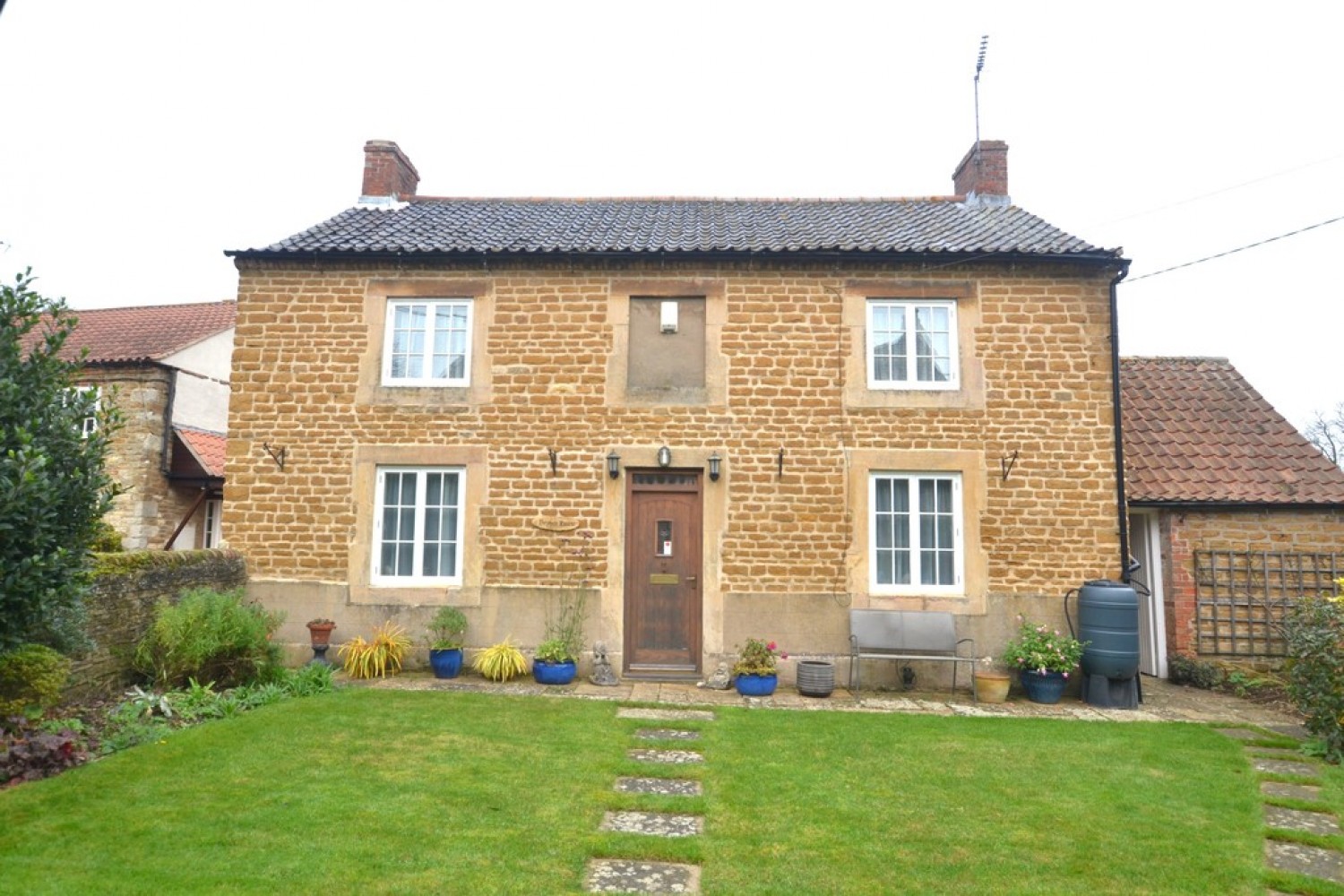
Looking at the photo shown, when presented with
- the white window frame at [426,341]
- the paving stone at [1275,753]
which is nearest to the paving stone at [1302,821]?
the paving stone at [1275,753]

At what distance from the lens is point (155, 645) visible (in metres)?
8.05

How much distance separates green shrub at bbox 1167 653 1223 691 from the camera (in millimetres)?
9898

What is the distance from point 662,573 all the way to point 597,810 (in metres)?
4.67

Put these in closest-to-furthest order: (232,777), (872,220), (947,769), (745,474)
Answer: (232,777) < (947,769) < (745,474) < (872,220)

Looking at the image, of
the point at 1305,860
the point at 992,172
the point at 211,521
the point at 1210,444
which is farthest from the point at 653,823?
the point at 211,521

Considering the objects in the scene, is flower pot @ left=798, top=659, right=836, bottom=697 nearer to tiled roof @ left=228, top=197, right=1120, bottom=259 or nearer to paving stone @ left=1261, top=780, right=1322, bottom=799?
paving stone @ left=1261, top=780, right=1322, bottom=799

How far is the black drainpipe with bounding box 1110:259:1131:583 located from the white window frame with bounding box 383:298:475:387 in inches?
327

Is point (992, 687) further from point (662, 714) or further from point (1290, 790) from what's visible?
point (662, 714)

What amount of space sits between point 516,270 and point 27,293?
5857 millimetres

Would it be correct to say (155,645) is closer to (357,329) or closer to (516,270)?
(357,329)

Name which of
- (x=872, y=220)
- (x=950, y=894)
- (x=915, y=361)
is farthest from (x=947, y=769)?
(x=872, y=220)

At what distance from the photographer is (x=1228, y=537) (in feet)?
33.5

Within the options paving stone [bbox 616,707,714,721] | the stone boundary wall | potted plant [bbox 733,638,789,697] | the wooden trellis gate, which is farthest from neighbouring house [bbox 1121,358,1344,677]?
the stone boundary wall

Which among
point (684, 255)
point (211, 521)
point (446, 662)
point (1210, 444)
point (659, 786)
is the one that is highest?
point (684, 255)
